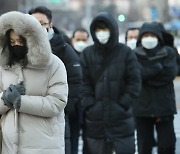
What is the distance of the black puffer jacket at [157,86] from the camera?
8211 mm

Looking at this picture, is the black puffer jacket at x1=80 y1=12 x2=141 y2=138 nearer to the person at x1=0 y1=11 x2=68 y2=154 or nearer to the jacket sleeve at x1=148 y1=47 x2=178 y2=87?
the jacket sleeve at x1=148 y1=47 x2=178 y2=87

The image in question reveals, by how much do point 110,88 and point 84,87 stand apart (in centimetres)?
29

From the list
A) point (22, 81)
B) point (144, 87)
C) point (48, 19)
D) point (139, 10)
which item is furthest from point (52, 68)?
point (139, 10)

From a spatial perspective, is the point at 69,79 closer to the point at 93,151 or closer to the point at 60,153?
the point at 93,151

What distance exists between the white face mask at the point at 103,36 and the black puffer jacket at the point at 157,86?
3.74 feet

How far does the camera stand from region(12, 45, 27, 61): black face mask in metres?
5.09

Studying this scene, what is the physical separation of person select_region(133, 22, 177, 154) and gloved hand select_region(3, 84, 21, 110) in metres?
3.37

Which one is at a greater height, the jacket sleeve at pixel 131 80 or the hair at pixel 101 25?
the hair at pixel 101 25

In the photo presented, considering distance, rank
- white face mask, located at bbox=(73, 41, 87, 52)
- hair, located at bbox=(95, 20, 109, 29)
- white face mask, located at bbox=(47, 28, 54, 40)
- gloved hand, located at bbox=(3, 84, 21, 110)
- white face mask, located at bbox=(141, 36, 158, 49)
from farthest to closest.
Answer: white face mask, located at bbox=(73, 41, 87, 52)
white face mask, located at bbox=(141, 36, 158, 49)
hair, located at bbox=(95, 20, 109, 29)
white face mask, located at bbox=(47, 28, 54, 40)
gloved hand, located at bbox=(3, 84, 21, 110)

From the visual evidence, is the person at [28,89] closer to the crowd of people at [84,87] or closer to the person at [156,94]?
the crowd of people at [84,87]

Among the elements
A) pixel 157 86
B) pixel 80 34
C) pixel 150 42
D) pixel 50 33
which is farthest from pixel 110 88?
pixel 80 34

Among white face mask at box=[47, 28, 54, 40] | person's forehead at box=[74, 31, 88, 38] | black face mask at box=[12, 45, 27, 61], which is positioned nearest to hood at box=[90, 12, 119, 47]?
white face mask at box=[47, 28, 54, 40]

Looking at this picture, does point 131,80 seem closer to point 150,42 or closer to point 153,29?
point 150,42

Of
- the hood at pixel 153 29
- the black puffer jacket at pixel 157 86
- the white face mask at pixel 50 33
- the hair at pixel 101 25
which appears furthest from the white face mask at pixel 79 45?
the white face mask at pixel 50 33
